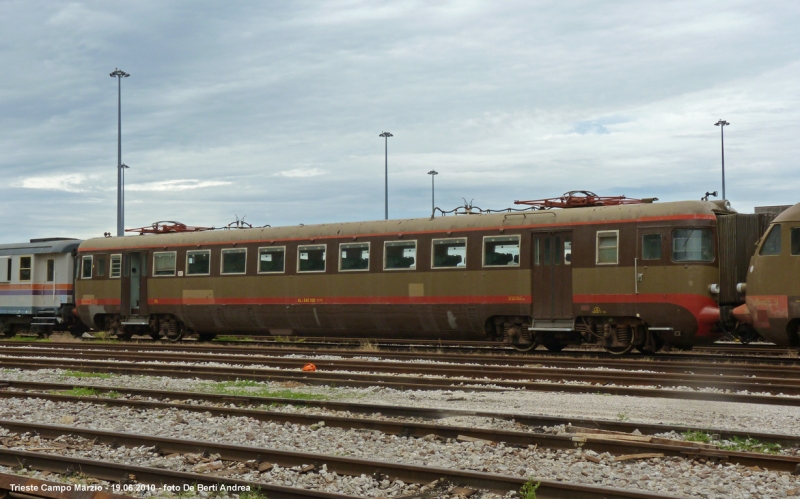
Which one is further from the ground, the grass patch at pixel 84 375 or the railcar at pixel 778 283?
the railcar at pixel 778 283

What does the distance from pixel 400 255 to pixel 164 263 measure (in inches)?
344

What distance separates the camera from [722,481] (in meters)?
7.09

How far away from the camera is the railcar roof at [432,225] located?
58.9 feet

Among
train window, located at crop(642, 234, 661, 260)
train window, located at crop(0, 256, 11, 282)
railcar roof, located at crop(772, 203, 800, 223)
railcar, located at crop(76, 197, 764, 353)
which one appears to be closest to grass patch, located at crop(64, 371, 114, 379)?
railcar, located at crop(76, 197, 764, 353)

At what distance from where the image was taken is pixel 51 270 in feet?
96.1

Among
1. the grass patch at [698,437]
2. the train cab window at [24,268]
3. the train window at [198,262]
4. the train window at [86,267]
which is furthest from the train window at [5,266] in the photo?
the grass patch at [698,437]

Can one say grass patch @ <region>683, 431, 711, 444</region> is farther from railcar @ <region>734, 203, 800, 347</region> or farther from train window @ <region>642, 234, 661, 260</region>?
train window @ <region>642, 234, 661, 260</region>

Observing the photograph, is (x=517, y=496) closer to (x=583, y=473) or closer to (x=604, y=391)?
(x=583, y=473)

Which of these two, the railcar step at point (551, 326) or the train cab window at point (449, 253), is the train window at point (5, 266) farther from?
the railcar step at point (551, 326)

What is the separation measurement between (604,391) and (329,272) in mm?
11348

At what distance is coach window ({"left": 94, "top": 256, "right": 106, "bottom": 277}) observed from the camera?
27203 millimetres

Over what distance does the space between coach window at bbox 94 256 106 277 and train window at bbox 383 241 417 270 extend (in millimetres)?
10904

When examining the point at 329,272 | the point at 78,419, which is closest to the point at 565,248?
the point at 329,272

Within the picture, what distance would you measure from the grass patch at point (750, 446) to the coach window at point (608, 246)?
390 inches
